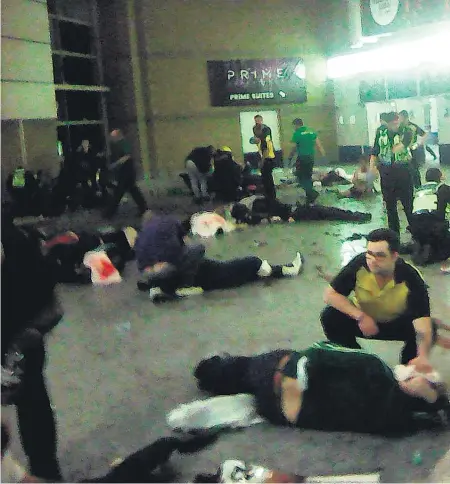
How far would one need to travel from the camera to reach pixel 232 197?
13109mm

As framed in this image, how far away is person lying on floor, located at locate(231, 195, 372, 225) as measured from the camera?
10.3 metres

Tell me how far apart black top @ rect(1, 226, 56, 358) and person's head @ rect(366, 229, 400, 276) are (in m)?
1.71

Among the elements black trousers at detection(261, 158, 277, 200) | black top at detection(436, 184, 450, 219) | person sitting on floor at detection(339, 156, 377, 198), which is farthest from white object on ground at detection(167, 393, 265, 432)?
person sitting on floor at detection(339, 156, 377, 198)

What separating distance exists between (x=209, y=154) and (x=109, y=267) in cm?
651

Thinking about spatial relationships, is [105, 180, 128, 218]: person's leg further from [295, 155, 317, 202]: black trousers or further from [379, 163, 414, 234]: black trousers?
[379, 163, 414, 234]: black trousers

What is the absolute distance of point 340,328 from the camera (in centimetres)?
391

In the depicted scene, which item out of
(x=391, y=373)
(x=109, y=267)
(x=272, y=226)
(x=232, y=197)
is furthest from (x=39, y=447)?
(x=232, y=197)

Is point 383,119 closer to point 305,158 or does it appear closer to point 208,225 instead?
point 208,225

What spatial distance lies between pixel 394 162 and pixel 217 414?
4770 mm

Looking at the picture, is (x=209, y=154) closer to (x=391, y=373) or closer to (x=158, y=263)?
(x=158, y=263)

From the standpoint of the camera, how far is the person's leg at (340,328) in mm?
3886

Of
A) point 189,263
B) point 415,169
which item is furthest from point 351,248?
point 415,169

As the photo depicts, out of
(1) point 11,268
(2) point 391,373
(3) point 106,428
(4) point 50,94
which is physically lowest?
(3) point 106,428

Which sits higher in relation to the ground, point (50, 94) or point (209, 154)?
point (50, 94)
